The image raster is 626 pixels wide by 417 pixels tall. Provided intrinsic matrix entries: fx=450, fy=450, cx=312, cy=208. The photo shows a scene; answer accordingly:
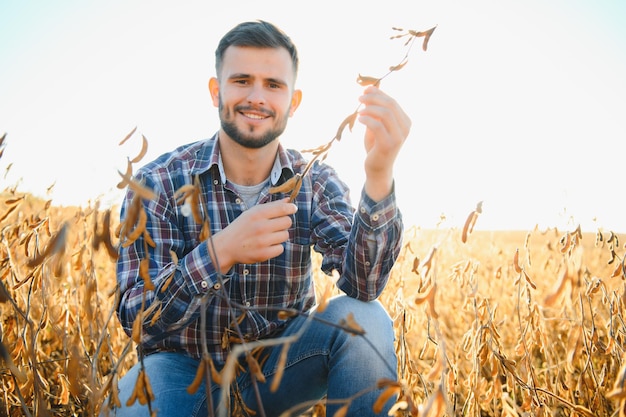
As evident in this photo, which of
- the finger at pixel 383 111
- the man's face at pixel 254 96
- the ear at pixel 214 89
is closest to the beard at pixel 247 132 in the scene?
the man's face at pixel 254 96

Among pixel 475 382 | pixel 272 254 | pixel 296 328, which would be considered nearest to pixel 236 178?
pixel 296 328

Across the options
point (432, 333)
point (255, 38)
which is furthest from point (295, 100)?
point (432, 333)

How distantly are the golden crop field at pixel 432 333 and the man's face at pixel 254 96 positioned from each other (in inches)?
24.6

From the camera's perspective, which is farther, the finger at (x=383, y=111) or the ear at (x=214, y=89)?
the ear at (x=214, y=89)

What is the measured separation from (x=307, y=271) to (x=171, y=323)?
2.03ft

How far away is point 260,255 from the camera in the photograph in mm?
1062

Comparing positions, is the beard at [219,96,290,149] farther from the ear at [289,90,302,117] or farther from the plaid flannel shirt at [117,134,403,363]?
the ear at [289,90,302,117]

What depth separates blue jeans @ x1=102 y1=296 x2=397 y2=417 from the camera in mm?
1267

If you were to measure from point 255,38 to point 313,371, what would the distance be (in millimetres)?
1270

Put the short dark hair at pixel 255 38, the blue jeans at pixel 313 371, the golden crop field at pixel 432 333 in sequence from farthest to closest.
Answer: the short dark hair at pixel 255 38, the blue jeans at pixel 313 371, the golden crop field at pixel 432 333

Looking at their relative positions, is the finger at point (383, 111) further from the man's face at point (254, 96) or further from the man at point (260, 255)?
the man's face at point (254, 96)

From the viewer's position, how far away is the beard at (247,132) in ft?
5.65

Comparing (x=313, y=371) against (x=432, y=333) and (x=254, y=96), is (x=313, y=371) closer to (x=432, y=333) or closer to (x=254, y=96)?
(x=254, y=96)

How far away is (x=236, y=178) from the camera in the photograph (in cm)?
176
